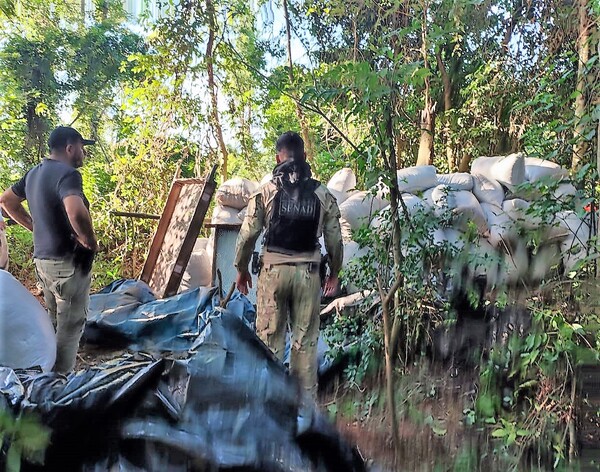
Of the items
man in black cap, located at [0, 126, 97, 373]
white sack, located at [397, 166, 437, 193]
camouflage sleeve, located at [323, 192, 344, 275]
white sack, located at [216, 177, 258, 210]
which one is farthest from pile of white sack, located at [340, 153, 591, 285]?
man in black cap, located at [0, 126, 97, 373]

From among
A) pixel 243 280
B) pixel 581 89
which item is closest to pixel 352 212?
pixel 243 280

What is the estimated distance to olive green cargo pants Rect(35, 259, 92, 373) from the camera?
2.58 meters

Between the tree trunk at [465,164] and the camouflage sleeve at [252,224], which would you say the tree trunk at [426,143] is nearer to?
the tree trunk at [465,164]

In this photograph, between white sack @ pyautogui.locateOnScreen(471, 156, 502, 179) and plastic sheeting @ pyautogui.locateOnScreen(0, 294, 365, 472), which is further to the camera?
white sack @ pyautogui.locateOnScreen(471, 156, 502, 179)

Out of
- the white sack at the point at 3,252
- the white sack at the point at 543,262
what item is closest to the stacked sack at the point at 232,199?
the white sack at the point at 3,252

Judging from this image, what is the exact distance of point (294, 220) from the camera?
99.1 inches

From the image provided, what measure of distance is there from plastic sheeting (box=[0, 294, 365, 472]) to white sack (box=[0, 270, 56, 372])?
728 mm

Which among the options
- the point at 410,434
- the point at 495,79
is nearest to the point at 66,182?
the point at 410,434

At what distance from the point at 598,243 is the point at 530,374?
483 millimetres

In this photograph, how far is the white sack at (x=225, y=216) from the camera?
14.6 feet

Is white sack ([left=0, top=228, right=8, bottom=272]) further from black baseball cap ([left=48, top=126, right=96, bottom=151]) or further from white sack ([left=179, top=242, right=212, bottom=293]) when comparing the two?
white sack ([left=179, top=242, right=212, bottom=293])

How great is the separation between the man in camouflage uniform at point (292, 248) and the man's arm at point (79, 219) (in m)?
0.66

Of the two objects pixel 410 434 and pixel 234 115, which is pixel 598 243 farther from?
pixel 234 115

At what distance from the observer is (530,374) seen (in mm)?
1866
